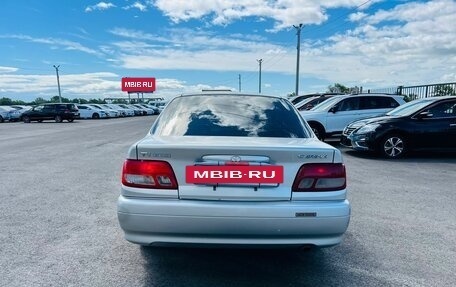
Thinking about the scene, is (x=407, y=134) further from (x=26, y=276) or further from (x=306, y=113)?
(x=26, y=276)

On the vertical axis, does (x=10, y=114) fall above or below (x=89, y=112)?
above

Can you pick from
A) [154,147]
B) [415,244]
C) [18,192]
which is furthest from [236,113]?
[18,192]

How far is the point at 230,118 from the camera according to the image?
12.4 feet

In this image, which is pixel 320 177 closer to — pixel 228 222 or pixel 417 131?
pixel 228 222

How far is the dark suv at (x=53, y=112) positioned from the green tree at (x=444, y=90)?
88.9 feet

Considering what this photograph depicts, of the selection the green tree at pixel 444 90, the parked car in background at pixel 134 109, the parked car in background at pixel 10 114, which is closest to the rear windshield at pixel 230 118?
the green tree at pixel 444 90

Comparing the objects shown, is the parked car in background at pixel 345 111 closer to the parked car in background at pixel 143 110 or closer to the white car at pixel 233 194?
the white car at pixel 233 194

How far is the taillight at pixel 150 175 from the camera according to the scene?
2.97 meters

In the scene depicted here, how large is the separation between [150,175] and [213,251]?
123 cm

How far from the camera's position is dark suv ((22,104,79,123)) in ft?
106

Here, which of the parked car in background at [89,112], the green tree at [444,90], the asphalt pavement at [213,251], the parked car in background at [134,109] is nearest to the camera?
the asphalt pavement at [213,251]

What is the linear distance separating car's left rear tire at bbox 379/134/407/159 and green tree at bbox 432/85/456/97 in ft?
23.1

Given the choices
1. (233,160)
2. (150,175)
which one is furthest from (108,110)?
Result: (233,160)

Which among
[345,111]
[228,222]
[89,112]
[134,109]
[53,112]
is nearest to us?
[228,222]
